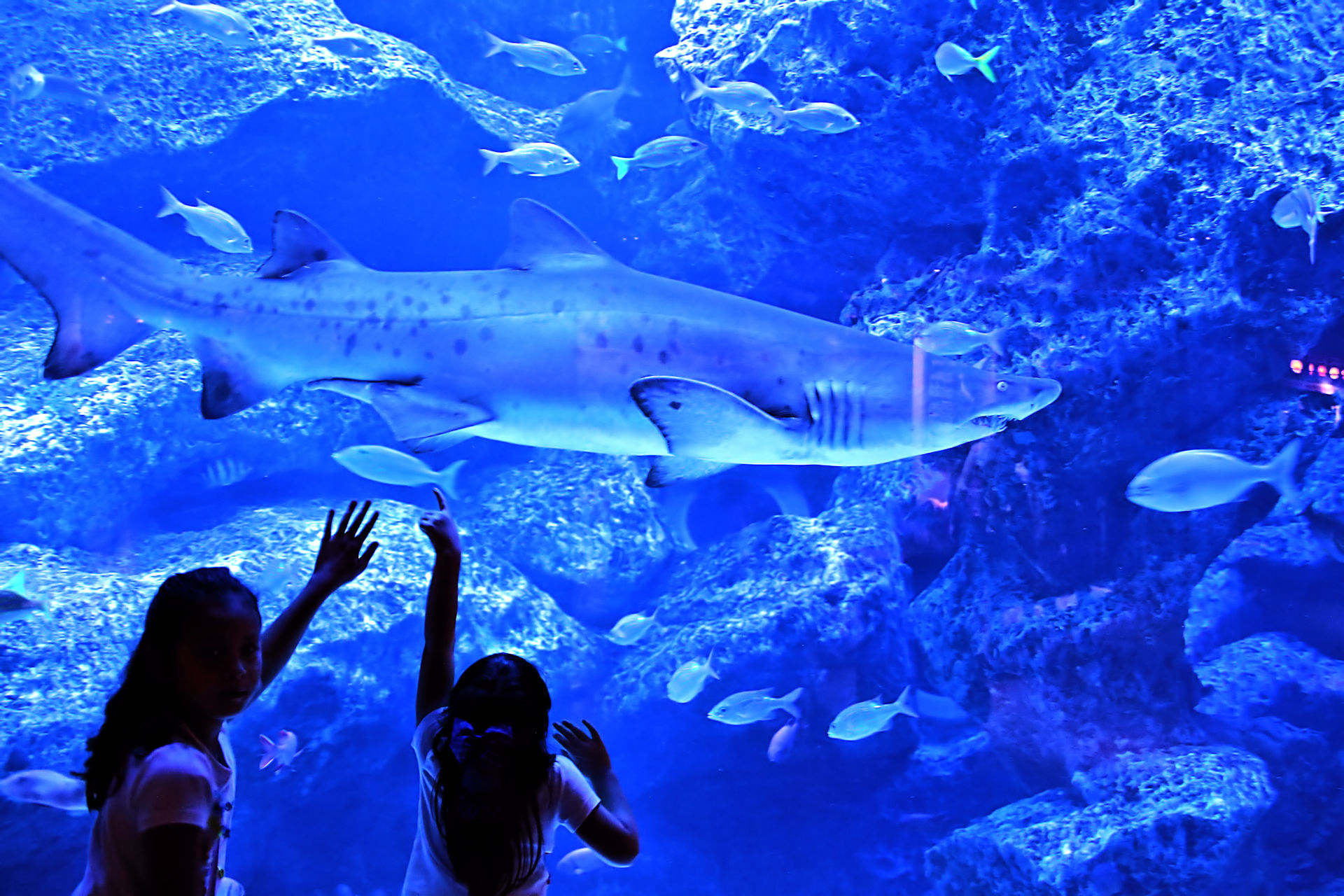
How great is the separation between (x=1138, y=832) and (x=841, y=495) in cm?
313

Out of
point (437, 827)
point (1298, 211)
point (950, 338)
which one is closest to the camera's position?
point (437, 827)

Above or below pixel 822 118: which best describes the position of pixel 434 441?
below

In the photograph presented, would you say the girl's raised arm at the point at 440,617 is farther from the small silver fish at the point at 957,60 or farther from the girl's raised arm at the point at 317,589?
the small silver fish at the point at 957,60

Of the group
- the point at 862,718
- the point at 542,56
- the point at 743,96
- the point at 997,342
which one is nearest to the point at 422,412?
the point at 862,718

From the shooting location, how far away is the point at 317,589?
1.62 m

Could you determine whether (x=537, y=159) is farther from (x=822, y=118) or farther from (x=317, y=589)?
(x=317, y=589)

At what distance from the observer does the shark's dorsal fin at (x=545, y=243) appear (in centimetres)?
187

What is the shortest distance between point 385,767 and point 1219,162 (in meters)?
7.68

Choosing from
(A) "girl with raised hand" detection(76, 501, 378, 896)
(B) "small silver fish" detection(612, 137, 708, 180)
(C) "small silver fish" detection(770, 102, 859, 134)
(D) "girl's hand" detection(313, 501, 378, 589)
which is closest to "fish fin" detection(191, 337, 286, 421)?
(D) "girl's hand" detection(313, 501, 378, 589)

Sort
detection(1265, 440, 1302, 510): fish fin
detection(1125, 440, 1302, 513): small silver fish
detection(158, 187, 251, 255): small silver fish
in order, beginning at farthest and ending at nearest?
detection(158, 187, 251, 255): small silver fish, detection(1265, 440, 1302, 510): fish fin, detection(1125, 440, 1302, 513): small silver fish

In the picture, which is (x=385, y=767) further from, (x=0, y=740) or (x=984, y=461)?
(x=984, y=461)

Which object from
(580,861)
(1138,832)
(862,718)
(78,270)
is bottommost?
(580,861)

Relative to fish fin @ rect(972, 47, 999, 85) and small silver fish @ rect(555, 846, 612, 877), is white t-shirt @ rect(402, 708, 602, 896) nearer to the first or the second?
small silver fish @ rect(555, 846, 612, 877)

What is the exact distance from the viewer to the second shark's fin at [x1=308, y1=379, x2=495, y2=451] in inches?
69.4
